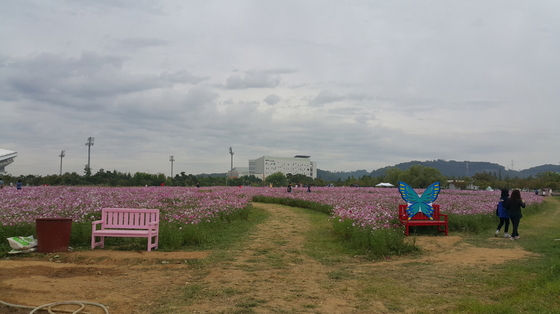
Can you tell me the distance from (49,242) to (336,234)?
754cm

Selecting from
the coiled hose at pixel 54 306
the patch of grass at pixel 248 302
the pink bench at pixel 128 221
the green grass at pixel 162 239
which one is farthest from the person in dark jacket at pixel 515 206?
the coiled hose at pixel 54 306

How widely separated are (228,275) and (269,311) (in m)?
2.05

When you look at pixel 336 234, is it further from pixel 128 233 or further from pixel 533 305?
pixel 533 305

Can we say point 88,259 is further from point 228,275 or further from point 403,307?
point 403,307

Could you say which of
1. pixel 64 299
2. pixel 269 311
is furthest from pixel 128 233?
pixel 269 311

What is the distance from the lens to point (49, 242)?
841cm

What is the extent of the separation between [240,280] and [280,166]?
174m

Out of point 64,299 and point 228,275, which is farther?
point 228,275

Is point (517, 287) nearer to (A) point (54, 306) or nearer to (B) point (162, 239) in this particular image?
(A) point (54, 306)

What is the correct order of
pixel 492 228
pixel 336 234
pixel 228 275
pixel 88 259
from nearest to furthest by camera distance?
1. pixel 228 275
2. pixel 88 259
3. pixel 336 234
4. pixel 492 228

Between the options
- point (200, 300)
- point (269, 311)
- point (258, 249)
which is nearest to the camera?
point (269, 311)

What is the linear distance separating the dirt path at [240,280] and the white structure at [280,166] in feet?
538

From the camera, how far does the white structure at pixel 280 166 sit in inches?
6993

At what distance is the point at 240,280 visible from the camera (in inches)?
246
